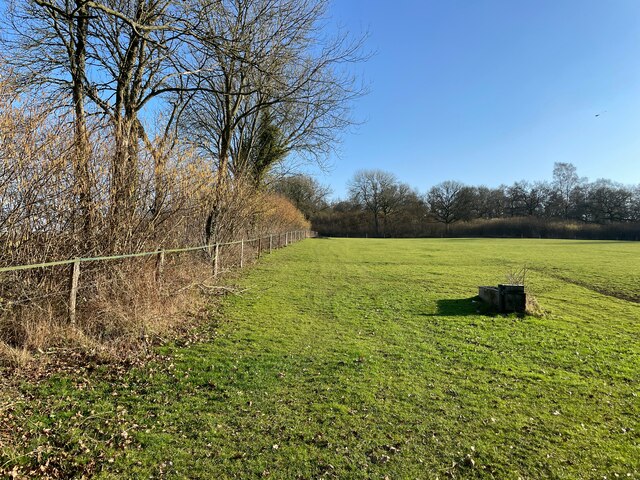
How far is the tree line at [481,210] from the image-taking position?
8050cm

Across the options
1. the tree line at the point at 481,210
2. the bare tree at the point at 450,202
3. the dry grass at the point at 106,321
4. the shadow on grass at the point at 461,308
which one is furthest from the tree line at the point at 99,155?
the bare tree at the point at 450,202

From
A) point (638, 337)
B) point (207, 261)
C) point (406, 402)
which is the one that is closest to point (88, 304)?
point (406, 402)

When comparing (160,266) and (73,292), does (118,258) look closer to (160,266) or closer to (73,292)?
(160,266)

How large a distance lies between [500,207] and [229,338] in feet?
346

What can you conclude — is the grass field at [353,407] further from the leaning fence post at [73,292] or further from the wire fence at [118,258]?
Answer: the wire fence at [118,258]

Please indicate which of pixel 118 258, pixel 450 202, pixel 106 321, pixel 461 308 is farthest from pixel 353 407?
pixel 450 202

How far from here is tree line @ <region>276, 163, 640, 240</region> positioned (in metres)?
80.5

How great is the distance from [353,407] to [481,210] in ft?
339

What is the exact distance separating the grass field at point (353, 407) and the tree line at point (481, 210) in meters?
68.1

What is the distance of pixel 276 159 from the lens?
2519 centimetres

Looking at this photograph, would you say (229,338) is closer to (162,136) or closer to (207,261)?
(162,136)

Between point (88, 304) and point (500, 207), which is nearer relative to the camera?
point (88, 304)

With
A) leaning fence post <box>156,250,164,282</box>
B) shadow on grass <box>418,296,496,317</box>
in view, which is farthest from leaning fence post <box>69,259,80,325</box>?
shadow on grass <box>418,296,496,317</box>

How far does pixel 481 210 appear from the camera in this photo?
97.9 meters
